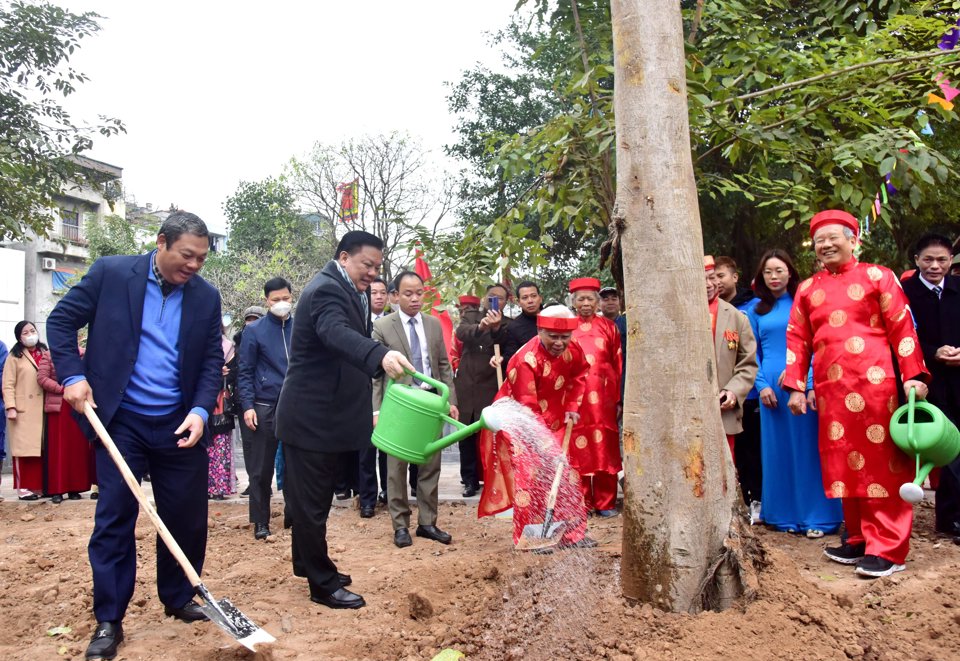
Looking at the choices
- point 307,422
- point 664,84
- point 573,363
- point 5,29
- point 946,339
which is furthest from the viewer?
point 5,29

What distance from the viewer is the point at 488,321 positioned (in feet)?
21.9

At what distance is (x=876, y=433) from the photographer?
13.6 feet

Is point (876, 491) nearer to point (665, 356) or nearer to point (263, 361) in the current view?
point (665, 356)

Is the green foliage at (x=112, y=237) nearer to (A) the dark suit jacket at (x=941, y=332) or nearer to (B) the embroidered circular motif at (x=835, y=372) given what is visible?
(A) the dark suit jacket at (x=941, y=332)

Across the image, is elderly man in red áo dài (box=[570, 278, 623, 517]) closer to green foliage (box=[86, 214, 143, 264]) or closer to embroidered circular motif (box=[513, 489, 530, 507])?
embroidered circular motif (box=[513, 489, 530, 507])

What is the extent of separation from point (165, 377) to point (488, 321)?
134 inches

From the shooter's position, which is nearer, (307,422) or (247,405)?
(307,422)

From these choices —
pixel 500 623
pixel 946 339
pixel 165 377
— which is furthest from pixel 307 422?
pixel 946 339

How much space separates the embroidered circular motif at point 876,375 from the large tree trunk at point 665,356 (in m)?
1.52

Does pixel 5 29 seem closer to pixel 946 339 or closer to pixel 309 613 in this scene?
pixel 309 613

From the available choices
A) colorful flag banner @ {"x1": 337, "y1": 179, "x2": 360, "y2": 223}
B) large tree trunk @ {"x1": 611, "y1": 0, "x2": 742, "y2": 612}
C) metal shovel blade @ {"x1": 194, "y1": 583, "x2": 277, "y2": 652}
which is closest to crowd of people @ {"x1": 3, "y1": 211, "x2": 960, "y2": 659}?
large tree trunk @ {"x1": 611, "y1": 0, "x2": 742, "y2": 612}

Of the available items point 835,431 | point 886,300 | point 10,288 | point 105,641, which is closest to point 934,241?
point 886,300

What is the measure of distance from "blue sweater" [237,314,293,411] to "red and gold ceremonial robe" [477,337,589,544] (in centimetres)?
178

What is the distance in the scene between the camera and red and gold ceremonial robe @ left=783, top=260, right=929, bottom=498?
162 inches
